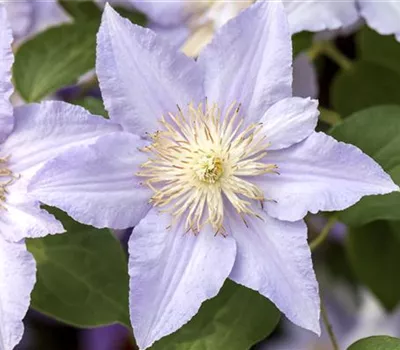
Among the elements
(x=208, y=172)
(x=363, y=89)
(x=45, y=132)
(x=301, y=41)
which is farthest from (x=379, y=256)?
(x=45, y=132)

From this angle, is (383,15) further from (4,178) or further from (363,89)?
(4,178)

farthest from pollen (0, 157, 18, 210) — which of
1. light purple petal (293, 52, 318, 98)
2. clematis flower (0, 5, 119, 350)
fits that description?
light purple petal (293, 52, 318, 98)

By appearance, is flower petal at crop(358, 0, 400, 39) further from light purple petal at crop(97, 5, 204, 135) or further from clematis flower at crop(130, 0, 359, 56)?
light purple petal at crop(97, 5, 204, 135)

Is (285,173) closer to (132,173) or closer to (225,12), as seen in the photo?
(132,173)

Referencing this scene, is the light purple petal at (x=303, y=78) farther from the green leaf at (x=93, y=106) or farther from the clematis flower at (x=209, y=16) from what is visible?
the green leaf at (x=93, y=106)

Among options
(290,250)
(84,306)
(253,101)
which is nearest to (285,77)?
(253,101)

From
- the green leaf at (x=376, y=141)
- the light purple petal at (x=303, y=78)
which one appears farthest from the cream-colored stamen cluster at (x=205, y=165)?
the light purple petal at (x=303, y=78)
